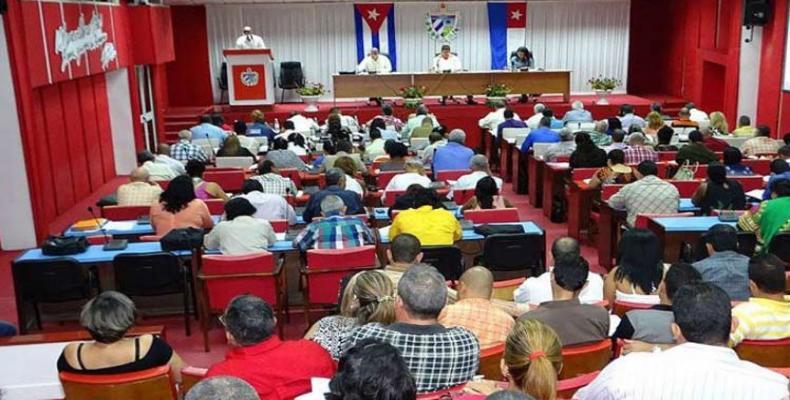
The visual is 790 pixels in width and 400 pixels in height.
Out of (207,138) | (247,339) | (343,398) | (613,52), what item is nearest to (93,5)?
(207,138)

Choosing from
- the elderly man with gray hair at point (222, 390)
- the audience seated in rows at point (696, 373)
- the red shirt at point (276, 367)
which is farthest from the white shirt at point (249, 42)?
the elderly man with gray hair at point (222, 390)

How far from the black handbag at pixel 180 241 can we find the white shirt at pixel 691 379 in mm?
4115

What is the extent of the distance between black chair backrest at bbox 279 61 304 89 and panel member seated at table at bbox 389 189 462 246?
12.9 meters

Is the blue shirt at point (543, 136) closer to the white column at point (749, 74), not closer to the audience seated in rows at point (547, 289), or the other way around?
the audience seated in rows at point (547, 289)

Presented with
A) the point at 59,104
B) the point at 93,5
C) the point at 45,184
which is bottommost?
the point at 45,184

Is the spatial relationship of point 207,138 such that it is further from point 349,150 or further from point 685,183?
point 685,183

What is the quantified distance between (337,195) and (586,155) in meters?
3.41

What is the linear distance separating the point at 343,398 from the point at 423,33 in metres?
18.3

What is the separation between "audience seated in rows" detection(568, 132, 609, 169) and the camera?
9.14 metres

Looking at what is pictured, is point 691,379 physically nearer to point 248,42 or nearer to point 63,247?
point 63,247

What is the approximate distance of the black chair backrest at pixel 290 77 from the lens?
61.2 ft

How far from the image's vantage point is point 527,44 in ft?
66.2

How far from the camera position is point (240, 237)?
611 cm

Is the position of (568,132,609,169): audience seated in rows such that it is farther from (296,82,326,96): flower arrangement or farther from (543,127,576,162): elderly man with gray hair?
(296,82,326,96): flower arrangement
